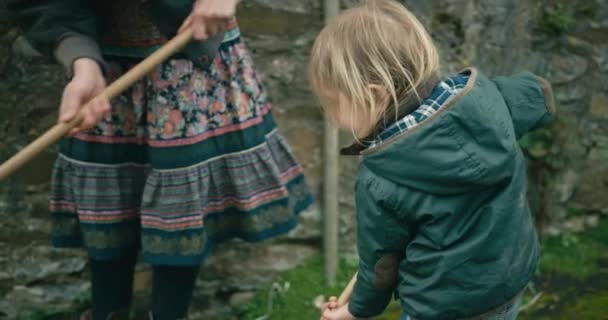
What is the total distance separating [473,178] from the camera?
1.29 meters

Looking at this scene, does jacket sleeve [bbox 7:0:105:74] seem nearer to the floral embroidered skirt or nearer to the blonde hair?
the floral embroidered skirt

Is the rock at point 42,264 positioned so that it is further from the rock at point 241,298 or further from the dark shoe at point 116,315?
the rock at point 241,298

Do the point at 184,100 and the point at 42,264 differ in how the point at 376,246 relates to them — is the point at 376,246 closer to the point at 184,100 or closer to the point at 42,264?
the point at 184,100

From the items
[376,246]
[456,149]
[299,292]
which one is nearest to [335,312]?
[376,246]

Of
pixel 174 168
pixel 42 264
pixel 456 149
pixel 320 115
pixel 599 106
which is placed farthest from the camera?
pixel 599 106

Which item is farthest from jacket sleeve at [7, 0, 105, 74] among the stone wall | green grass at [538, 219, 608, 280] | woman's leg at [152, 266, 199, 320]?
green grass at [538, 219, 608, 280]

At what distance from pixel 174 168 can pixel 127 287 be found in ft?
1.70

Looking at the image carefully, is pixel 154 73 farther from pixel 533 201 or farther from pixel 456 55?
pixel 533 201

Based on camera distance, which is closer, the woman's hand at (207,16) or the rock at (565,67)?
the woman's hand at (207,16)

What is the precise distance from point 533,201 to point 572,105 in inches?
16.0

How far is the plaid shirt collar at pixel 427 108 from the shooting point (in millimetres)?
1336

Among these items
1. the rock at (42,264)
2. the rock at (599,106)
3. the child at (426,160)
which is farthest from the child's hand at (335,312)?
the rock at (599,106)

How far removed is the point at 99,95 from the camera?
151cm

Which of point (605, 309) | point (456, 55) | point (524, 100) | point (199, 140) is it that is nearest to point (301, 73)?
point (456, 55)
